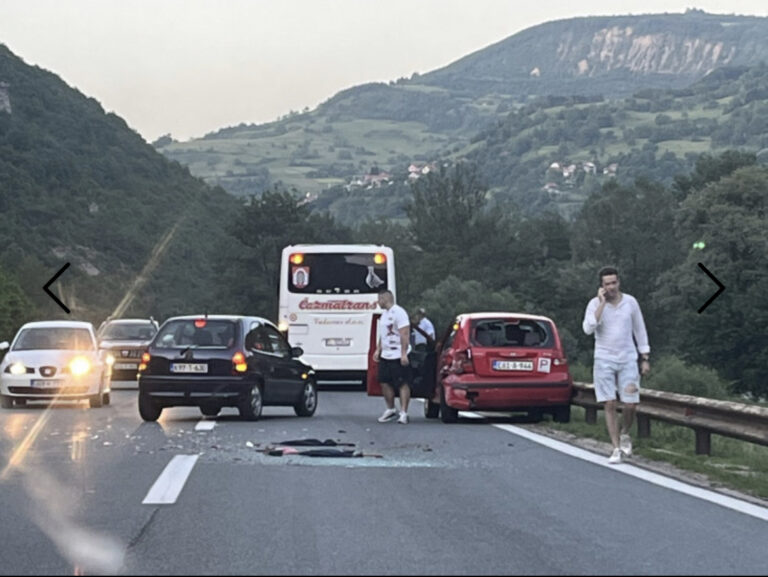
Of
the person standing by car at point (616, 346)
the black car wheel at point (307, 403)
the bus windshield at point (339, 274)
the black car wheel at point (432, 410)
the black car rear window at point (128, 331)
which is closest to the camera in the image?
the person standing by car at point (616, 346)

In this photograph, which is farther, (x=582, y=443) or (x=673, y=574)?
(x=582, y=443)

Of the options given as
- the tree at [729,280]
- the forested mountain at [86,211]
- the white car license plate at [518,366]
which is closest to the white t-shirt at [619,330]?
the white car license plate at [518,366]

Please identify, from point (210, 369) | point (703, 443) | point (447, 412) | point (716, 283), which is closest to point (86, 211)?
point (716, 283)

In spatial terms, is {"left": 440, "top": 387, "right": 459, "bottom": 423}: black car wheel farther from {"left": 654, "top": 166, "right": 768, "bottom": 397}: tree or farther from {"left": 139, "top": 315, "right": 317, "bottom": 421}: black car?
{"left": 654, "top": 166, "right": 768, "bottom": 397}: tree

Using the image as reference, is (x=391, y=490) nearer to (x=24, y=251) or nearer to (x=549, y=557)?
(x=549, y=557)

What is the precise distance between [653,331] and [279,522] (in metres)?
89.7

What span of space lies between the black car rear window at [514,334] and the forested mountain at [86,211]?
86400mm

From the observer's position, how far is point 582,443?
16500 mm

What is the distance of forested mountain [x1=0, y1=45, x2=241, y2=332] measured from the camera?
110812 mm

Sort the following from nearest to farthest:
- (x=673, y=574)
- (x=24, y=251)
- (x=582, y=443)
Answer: (x=673, y=574), (x=582, y=443), (x=24, y=251)

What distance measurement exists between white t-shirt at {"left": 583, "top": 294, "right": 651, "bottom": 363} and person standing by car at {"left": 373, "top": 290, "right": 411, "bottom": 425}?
5931 mm

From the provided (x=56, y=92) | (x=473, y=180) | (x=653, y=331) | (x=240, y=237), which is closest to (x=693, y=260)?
(x=653, y=331)

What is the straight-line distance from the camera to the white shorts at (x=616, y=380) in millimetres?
14266

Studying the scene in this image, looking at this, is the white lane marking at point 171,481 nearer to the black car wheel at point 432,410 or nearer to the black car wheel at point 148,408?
the black car wheel at point 148,408
